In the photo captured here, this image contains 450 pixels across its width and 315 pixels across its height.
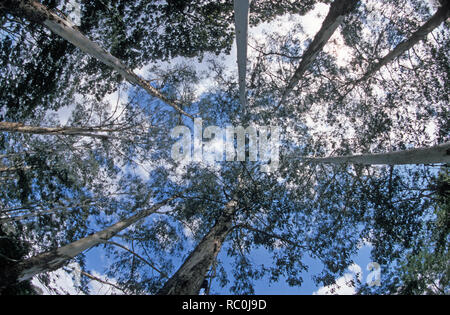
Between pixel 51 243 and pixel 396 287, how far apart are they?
833 cm

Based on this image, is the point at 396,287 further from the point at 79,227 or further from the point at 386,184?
the point at 79,227

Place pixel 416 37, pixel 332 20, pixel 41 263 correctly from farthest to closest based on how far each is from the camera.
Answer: pixel 416 37
pixel 332 20
pixel 41 263

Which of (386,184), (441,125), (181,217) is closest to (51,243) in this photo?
(181,217)

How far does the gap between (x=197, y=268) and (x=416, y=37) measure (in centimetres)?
776

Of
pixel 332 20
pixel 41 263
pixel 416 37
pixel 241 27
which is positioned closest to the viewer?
pixel 41 263

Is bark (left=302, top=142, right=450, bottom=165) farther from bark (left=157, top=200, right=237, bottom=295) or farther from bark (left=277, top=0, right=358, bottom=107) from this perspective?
bark (left=157, top=200, right=237, bottom=295)

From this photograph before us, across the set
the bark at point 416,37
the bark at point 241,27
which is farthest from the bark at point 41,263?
the bark at point 416,37

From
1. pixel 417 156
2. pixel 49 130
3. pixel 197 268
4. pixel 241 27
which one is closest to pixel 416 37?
pixel 417 156

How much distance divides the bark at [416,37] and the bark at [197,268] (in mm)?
6236

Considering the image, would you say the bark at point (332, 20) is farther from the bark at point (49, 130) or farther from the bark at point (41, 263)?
the bark at point (41, 263)

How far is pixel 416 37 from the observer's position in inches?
223

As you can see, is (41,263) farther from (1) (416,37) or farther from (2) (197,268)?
(1) (416,37)

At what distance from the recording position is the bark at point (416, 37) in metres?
5.22
